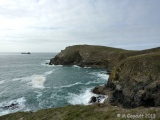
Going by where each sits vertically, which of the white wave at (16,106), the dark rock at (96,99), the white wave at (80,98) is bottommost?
the white wave at (16,106)

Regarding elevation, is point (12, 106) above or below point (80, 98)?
below

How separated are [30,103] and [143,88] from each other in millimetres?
26531

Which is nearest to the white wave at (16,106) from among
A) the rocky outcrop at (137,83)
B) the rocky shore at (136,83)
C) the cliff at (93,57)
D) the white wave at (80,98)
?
the white wave at (80,98)

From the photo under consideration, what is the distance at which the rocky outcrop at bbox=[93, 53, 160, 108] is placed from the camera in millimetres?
34188

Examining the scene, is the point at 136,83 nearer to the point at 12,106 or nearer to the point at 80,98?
the point at 80,98

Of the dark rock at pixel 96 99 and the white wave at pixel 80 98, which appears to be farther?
the white wave at pixel 80 98

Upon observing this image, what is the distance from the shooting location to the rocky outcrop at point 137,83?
34.2 m

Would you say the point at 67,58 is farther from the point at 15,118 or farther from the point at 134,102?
the point at 15,118

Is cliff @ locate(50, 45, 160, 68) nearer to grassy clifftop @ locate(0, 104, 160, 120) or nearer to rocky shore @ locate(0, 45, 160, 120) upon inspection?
rocky shore @ locate(0, 45, 160, 120)

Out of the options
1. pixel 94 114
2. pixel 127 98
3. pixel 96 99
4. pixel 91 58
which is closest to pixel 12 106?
pixel 96 99

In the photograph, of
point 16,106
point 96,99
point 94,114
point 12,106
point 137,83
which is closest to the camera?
point 94,114

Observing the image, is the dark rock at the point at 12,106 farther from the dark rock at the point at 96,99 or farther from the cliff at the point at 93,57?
the cliff at the point at 93,57

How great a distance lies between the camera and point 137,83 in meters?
37.2

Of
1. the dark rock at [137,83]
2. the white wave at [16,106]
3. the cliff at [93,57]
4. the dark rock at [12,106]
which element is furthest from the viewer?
the cliff at [93,57]
